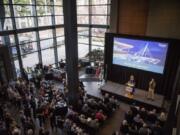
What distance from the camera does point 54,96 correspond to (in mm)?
9430

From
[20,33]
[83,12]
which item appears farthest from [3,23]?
[83,12]

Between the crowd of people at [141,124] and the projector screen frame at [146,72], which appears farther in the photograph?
the projector screen frame at [146,72]

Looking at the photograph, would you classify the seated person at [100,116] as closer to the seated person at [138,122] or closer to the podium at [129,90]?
the seated person at [138,122]

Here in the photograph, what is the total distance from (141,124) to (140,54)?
16.5ft

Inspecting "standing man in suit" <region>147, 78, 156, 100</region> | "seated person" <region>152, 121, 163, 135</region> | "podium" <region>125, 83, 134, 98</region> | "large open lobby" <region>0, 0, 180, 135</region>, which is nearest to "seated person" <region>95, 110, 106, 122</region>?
"large open lobby" <region>0, 0, 180, 135</region>

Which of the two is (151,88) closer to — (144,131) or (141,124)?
(141,124)

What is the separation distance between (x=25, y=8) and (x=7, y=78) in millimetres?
5282

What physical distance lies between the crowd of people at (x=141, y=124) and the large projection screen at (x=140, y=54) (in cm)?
355

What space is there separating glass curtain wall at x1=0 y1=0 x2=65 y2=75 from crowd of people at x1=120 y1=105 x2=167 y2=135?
29.6 ft

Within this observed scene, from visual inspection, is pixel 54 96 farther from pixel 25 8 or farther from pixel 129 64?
pixel 25 8

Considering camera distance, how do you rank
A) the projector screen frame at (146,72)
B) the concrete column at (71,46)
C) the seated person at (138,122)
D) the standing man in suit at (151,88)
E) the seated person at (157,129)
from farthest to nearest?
the standing man in suit at (151,88)
the projector screen frame at (146,72)
the concrete column at (71,46)
the seated person at (138,122)
the seated person at (157,129)

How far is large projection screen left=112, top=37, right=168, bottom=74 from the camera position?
10.1 metres

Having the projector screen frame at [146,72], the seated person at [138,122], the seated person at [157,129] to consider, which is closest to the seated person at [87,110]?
the seated person at [138,122]

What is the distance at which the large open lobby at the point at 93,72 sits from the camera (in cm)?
774
